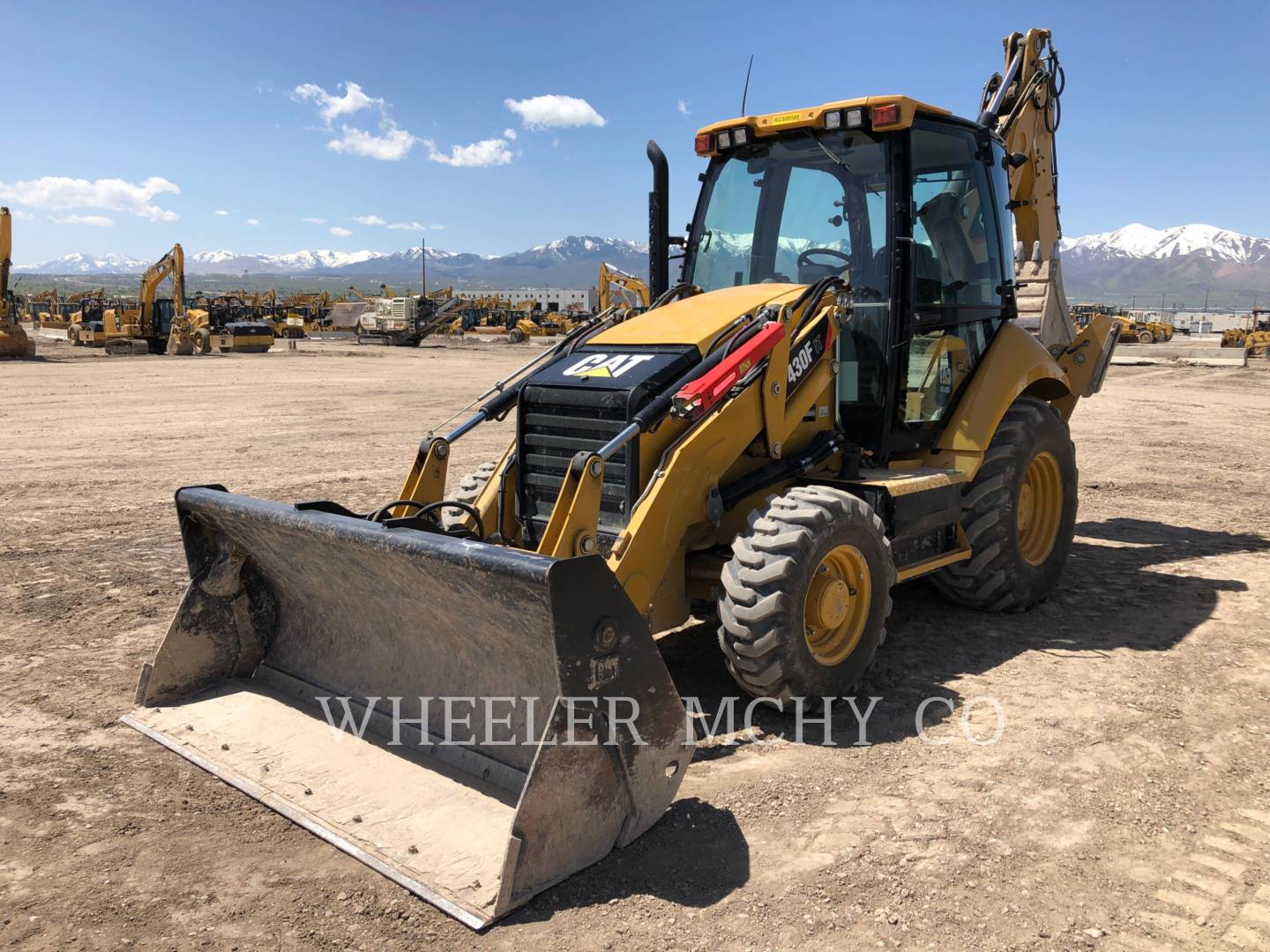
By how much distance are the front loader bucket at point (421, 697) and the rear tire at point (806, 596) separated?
0.77m

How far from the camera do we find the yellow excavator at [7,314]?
2819 cm

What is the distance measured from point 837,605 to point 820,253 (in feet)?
7.08

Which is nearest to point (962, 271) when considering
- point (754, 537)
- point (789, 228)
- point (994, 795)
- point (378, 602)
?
point (789, 228)

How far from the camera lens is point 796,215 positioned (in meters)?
5.82

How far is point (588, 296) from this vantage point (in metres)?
115

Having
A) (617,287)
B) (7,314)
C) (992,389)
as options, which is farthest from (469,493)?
(7,314)

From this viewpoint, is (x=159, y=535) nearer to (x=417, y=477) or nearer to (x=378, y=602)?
(x=417, y=477)

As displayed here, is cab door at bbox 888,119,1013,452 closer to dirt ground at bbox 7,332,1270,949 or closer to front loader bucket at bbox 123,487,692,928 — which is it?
dirt ground at bbox 7,332,1270,949

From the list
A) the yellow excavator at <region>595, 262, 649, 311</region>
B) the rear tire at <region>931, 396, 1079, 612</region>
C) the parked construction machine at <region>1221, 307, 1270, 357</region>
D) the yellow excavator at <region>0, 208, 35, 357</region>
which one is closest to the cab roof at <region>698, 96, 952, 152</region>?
the rear tire at <region>931, 396, 1079, 612</region>

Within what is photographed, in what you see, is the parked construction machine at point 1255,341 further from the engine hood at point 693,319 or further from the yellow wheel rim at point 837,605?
the yellow wheel rim at point 837,605

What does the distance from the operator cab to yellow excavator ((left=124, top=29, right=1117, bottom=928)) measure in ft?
0.06

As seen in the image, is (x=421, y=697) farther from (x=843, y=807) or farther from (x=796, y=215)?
(x=796, y=215)

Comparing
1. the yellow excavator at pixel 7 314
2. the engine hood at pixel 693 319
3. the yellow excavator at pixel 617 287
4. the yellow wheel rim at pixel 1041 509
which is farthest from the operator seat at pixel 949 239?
the yellow excavator at pixel 7 314

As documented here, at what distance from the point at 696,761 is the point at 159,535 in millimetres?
5642
